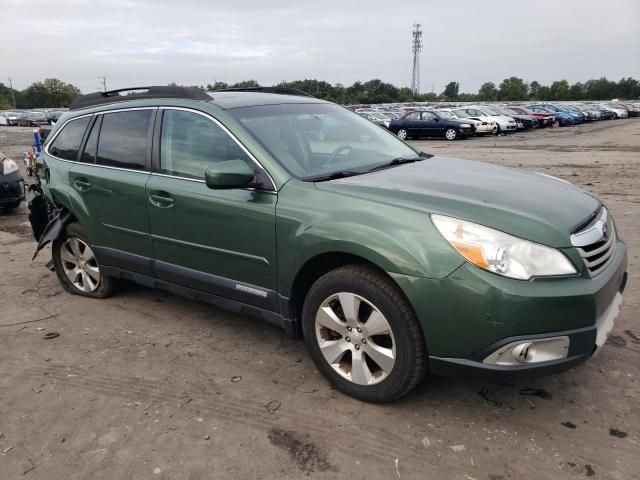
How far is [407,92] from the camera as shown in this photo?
311 ft

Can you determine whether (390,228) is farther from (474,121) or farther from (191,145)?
(474,121)

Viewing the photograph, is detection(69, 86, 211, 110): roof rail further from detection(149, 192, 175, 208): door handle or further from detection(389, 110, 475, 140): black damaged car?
detection(389, 110, 475, 140): black damaged car

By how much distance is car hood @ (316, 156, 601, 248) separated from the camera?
8.63 ft

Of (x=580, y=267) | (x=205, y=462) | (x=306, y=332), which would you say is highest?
(x=580, y=267)

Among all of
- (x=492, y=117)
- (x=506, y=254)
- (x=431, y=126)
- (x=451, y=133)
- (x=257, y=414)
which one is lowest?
(x=257, y=414)

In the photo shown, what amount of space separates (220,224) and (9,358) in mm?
1817

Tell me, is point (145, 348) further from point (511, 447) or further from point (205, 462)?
point (511, 447)

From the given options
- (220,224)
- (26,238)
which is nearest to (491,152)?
(26,238)

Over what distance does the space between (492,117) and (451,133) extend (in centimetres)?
434

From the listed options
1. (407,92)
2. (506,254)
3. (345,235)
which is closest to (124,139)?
(345,235)

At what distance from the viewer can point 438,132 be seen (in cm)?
2597

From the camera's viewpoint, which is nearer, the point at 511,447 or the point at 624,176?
the point at 511,447

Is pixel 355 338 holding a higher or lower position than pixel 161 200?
lower

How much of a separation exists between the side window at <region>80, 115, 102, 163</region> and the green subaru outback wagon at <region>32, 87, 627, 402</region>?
1cm
